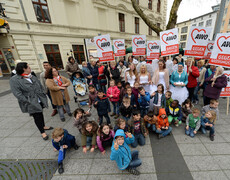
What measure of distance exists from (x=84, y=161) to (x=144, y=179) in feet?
4.48

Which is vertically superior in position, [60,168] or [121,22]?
[121,22]

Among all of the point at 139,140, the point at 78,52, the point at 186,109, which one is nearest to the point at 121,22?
the point at 78,52

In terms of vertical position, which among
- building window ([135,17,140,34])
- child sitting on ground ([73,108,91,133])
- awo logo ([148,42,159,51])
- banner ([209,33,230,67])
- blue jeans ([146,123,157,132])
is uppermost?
building window ([135,17,140,34])

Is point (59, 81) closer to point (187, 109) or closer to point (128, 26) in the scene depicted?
point (187, 109)

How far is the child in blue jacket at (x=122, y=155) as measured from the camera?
6.68 feet

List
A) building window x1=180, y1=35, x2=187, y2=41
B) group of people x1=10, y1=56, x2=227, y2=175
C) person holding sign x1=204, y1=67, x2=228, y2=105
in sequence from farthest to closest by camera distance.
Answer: building window x1=180, y1=35, x2=187, y2=41
person holding sign x1=204, y1=67, x2=228, y2=105
group of people x1=10, y1=56, x2=227, y2=175

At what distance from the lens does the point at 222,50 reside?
3.50m

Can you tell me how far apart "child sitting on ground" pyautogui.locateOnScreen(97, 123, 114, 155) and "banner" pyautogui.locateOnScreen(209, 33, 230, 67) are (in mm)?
4149

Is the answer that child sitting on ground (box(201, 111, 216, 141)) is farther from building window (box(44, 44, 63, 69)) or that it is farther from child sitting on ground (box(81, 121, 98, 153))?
building window (box(44, 44, 63, 69))

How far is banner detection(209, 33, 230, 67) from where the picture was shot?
11.2ft

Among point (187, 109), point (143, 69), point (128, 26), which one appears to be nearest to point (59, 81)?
point (143, 69)

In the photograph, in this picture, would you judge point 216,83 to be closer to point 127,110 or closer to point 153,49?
point 127,110

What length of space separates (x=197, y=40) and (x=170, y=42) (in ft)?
2.82

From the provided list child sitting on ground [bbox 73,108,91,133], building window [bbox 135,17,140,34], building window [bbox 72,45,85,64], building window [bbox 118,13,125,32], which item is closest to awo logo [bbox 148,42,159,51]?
child sitting on ground [bbox 73,108,91,133]
